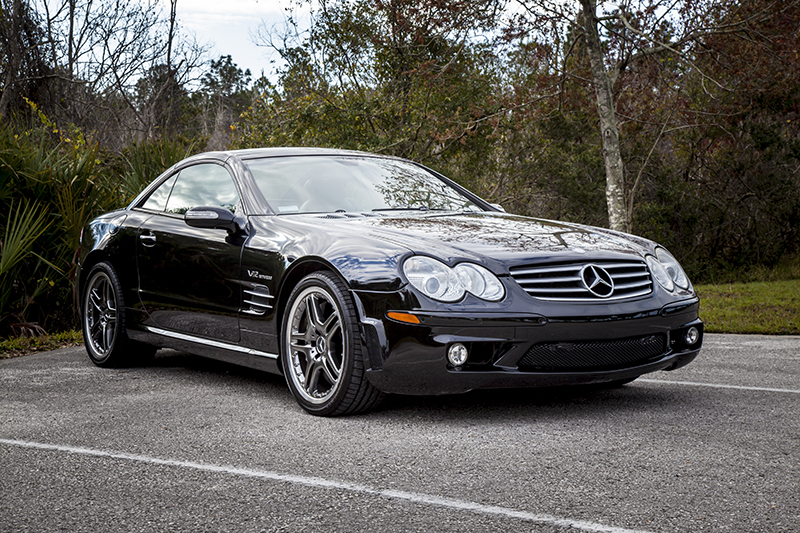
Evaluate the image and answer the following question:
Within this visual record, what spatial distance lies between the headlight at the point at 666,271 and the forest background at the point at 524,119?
233 inches

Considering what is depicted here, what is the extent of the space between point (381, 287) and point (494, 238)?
724 mm

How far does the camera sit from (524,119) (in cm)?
1830

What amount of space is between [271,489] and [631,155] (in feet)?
55.5

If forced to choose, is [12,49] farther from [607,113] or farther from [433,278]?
[433,278]

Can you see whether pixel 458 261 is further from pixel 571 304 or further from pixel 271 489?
pixel 271 489

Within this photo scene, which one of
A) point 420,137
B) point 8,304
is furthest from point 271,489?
point 420,137

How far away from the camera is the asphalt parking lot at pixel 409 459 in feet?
10.1

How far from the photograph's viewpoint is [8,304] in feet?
28.3

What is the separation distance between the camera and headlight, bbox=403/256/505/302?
4352mm

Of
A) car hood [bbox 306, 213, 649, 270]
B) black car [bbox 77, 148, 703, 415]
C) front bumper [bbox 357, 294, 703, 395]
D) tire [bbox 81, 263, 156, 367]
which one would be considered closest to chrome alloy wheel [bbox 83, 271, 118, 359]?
tire [bbox 81, 263, 156, 367]

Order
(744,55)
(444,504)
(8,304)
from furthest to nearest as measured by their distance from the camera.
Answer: (744,55) < (8,304) < (444,504)

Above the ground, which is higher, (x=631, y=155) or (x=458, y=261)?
(x=631, y=155)

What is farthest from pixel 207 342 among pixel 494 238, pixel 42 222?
pixel 42 222

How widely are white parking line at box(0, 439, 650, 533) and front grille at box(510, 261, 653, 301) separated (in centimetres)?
144
